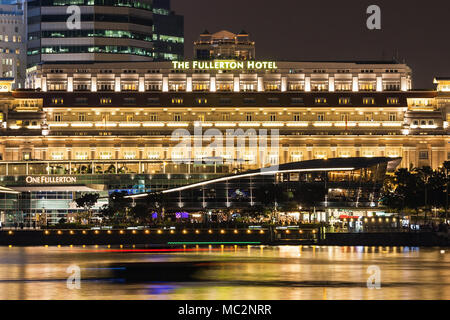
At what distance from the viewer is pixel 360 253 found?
585 ft

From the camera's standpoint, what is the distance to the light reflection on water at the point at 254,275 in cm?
12269

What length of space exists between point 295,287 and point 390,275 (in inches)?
632

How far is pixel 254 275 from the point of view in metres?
140

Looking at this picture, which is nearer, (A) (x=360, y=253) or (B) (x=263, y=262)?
(B) (x=263, y=262)

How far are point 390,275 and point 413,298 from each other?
2101 centimetres

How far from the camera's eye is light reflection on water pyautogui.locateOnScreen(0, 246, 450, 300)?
123 m
